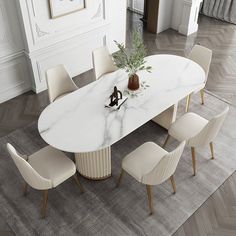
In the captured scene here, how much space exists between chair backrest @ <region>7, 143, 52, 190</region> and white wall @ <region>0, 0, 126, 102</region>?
193 centimetres

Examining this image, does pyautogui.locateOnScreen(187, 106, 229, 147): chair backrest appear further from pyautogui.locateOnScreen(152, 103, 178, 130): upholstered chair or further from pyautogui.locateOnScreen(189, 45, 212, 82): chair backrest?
pyautogui.locateOnScreen(189, 45, 212, 82): chair backrest

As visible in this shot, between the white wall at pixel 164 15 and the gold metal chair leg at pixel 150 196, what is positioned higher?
the white wall at pixel 164 15

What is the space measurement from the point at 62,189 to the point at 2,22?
85.3 inches

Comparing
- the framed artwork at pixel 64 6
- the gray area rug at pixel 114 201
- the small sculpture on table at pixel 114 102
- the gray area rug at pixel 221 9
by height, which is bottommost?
the gray area rug at pixel 114 201

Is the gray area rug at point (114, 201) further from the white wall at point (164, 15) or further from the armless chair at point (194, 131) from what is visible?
the white wall at point (164, 15)

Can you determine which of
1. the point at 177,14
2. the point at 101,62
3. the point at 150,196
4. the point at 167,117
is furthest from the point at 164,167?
the point at 177,14

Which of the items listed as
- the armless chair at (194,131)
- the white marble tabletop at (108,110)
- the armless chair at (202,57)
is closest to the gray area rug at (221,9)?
the armless chair at (202,57)

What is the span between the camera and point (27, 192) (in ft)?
11.0

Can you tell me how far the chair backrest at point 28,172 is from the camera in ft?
8.64

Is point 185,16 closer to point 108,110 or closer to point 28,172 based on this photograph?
point 108,110

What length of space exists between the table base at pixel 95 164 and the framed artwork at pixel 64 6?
2038mm

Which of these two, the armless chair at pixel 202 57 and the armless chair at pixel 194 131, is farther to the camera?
the armless chair at pixel 202 57

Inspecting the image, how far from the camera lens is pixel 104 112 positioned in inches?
125

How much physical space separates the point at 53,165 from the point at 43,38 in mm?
2027
